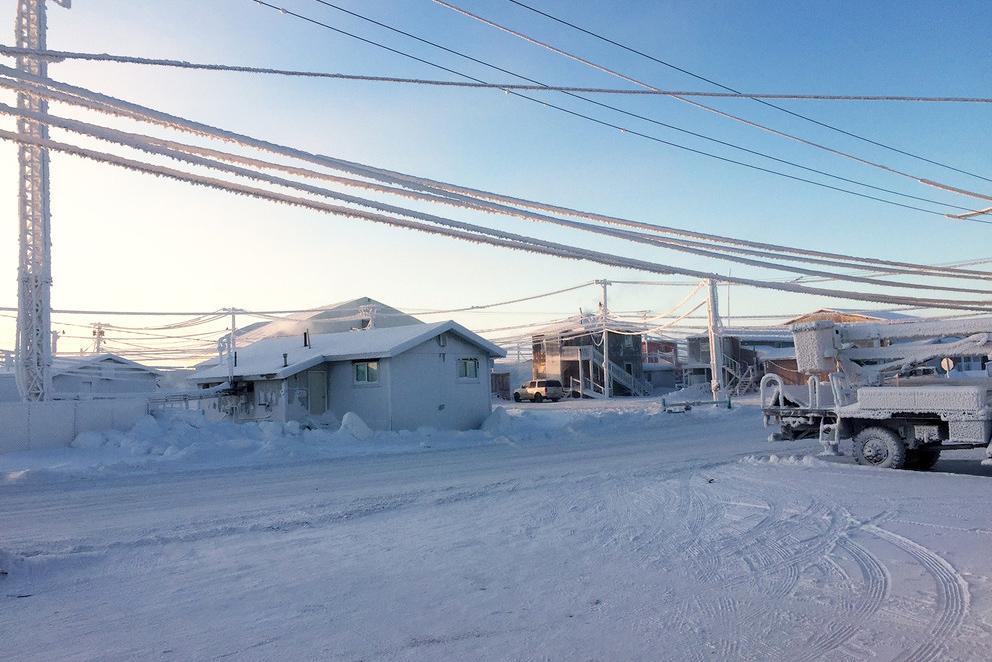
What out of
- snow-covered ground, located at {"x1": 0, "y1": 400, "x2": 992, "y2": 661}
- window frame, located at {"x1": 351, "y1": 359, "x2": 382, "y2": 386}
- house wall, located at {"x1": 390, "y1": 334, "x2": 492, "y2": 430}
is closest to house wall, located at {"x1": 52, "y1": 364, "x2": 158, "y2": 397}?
window frame, located at {"x1": 351, "y1": 359, "x2": 382, "y2": 386}

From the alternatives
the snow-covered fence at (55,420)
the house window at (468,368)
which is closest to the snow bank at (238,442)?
the snow-covered fence at (55,420)

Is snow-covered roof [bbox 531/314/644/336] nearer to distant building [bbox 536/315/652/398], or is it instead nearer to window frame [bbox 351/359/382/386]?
distant building [bbox 536/315/652/398]

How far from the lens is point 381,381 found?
26234mm

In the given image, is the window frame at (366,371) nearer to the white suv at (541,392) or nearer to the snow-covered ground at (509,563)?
the snow-covered ground at (509,563)

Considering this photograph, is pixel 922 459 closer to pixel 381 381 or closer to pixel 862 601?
pixel 862 601

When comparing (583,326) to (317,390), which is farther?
(583,326)

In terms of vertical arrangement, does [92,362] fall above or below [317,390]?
above

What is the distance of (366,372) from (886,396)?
58.4ft

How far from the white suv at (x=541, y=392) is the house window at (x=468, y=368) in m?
26.2

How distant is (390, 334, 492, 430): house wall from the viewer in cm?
2636

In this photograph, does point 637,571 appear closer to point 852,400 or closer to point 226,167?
point 226,167

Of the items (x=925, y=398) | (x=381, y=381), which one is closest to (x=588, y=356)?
(x=381, y=381)

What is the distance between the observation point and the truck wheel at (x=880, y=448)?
13.7m

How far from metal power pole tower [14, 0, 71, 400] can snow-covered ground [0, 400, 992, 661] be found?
5818 mm
